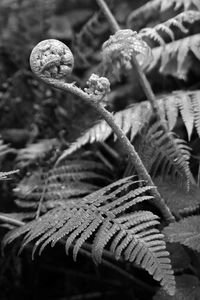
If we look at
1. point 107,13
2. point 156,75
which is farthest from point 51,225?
point 156,75

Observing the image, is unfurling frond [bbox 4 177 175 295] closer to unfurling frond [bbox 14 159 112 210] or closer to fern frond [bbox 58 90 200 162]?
unfurling frond [bbox 14 159 112 210]

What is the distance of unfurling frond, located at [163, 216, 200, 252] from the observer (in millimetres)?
1149

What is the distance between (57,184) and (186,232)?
0.62 meters

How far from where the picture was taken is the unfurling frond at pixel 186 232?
1149 millimetres

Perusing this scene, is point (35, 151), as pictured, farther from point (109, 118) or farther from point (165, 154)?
point (109, 118)

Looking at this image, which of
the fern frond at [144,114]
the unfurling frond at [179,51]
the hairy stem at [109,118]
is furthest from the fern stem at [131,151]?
the unfurling frond at [179,51]

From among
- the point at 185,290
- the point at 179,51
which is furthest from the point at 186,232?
the point at 179,51

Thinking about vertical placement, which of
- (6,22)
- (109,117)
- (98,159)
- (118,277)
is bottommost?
(118,277)

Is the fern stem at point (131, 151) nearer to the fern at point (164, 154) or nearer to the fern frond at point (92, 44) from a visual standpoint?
the fern at point (164, 154)

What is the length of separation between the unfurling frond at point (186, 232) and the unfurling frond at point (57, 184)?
1.46 ft

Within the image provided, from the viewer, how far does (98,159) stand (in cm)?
198

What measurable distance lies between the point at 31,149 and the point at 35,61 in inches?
32.0

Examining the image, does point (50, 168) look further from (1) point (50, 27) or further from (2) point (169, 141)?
(1) point (50, 27)

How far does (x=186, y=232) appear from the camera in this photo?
1.19 m
